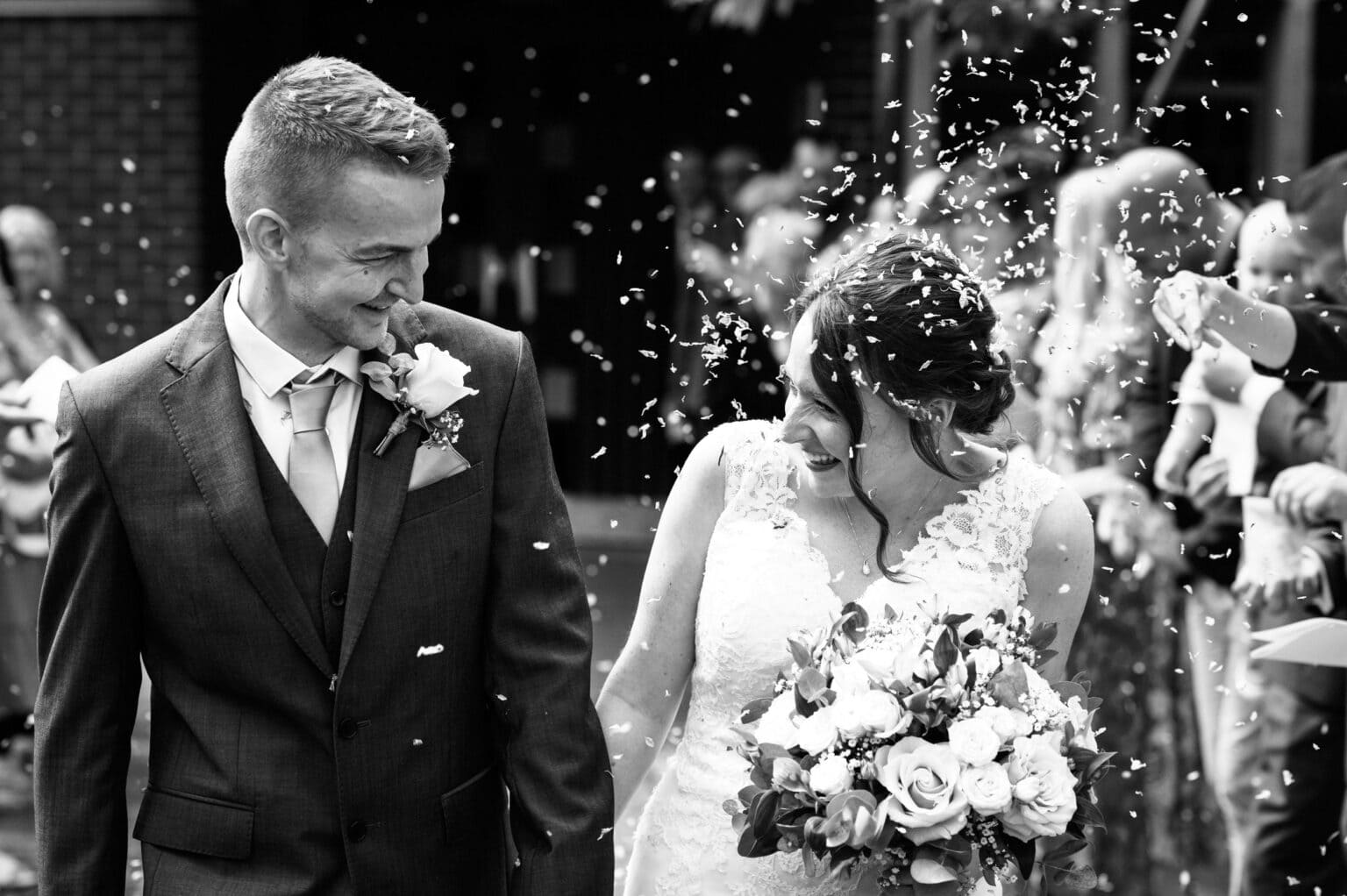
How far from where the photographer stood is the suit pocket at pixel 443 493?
103 inches

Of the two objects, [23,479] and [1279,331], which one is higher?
[1279,331]

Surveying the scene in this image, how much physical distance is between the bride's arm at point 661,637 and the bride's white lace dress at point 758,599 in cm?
3

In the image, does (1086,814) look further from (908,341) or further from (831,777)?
(908,341)

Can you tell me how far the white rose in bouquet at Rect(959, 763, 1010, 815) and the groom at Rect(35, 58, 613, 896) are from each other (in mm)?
597

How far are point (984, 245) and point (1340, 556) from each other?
1345 mm

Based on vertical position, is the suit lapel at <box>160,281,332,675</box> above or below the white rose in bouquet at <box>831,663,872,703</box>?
above

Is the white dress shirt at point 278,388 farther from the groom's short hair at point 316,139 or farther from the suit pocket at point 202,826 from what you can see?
the suit pocket at point 202,826

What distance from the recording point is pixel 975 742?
253 cm

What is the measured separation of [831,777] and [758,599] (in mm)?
539

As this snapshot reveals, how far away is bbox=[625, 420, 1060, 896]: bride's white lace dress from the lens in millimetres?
2998

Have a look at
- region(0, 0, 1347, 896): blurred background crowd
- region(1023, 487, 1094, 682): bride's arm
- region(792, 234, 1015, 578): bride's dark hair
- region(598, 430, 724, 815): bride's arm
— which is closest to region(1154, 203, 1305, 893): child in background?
region(0, 0, 1347, 896): blurred background crowd

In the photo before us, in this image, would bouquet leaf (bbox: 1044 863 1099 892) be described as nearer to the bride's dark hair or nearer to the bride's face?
the bride's dark hair

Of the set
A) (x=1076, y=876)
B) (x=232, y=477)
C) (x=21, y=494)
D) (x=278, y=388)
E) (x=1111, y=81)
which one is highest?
(x=1111, y=81)

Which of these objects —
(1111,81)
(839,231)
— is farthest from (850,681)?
(839,231)
